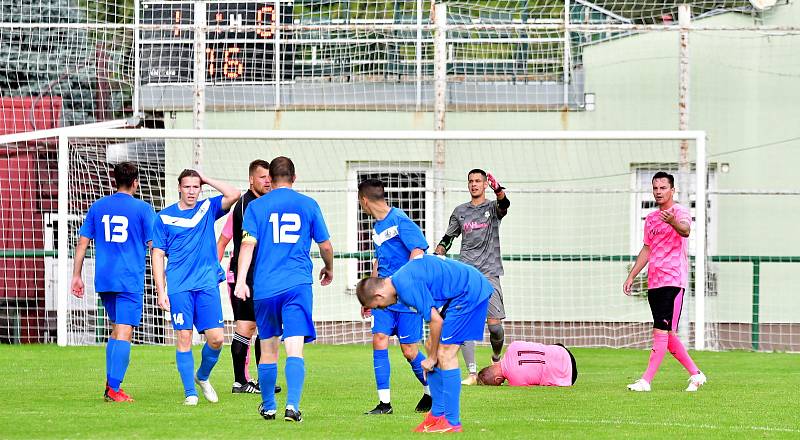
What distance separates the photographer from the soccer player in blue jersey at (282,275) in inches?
326

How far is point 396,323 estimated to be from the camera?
9.22 metres

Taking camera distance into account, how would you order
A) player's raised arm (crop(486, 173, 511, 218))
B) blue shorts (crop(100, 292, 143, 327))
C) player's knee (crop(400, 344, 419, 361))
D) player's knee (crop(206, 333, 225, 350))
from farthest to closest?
player's raised arm (crop(486, 173, 511, 218)), blue shorts (crop(100, 292, 143, 327)), player's knee (crop(206, 333, 225, 350)), player's knee (crop(400, 344, 419, 361))

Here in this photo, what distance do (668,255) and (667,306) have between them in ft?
1.47

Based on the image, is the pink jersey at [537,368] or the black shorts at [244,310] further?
Result: the pink jersey at [537,368]

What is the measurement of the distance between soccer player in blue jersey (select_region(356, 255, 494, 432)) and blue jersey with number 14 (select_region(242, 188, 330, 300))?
91 cm

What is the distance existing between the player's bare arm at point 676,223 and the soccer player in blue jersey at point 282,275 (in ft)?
11.2

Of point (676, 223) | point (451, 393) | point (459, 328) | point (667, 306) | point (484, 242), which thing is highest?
point (676, 223)

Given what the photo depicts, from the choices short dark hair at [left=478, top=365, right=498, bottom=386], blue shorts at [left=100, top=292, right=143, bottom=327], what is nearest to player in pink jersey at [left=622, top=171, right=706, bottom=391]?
short dark hair at [left=478, top=365, right=498, bottom=386]

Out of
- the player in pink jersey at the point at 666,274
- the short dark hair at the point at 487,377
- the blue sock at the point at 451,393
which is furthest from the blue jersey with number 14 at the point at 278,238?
the player in pink jersey at the point at 666,274

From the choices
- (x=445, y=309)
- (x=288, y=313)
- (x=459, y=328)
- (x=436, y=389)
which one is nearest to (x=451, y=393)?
(x=436, y=389)

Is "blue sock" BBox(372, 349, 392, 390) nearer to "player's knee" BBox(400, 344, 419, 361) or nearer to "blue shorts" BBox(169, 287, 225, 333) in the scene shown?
"player's knee" BBox(400, 344, 419, 361)

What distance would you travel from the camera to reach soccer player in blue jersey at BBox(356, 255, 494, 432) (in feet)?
24.6

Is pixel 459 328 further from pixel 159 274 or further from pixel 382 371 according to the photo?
pixel 159 274

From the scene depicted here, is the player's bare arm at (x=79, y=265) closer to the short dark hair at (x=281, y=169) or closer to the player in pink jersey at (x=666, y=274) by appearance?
the short dark hair at (x=281, y=169)
